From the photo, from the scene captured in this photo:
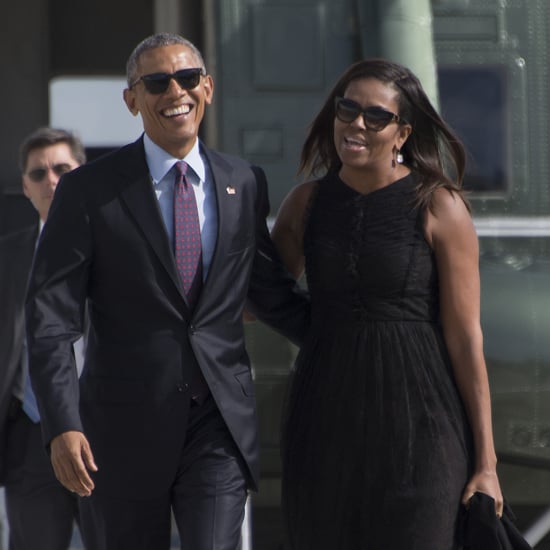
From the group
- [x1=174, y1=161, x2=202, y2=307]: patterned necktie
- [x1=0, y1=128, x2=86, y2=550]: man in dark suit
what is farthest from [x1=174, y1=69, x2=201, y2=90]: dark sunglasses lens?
[x1=0, y1=128, x2=86, y2=550]: man in dark suit

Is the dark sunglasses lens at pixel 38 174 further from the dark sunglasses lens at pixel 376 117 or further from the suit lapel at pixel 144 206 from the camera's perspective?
the dark sunglasses lens at pixel 376 117

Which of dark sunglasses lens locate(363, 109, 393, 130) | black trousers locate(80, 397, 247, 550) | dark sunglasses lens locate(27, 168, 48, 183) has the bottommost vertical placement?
black trousers locate(80, 397, 247, 550)

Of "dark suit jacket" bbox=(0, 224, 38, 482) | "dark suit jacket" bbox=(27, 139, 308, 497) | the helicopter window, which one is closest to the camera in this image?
"dark suit jacket" bbox=(27, 139, 308, 497)

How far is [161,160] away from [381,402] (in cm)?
82

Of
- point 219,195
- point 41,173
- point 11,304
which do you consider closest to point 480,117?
point 41,173

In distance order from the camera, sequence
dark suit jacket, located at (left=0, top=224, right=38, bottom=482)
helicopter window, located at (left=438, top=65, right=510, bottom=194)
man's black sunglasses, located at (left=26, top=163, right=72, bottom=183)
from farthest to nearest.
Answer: helicopter window, located at (left=438, top=65, right=510, bottom=194) → man's black sunglasses, located at (left=26, top=163, right=72, bottom=183) → dark suit jacket, located at (left=0, top=224, right=38, bottom=482)

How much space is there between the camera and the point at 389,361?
3256 millimetres

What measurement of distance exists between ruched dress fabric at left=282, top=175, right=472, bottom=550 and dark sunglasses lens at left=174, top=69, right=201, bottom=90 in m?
0.51

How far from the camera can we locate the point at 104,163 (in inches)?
131

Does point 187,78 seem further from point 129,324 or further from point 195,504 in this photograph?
point 195,504

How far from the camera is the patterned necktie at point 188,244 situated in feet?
10.7

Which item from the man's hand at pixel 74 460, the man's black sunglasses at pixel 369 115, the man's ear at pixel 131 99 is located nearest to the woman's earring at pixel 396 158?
the man's black sunglasses at pixel 369 115

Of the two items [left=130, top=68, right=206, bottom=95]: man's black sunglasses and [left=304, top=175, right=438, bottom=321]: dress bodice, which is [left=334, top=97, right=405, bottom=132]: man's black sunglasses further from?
[left=130, top=68, right=206, bottom=95]: man's black sunglasses

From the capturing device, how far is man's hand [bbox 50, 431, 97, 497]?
3066 millimetres
